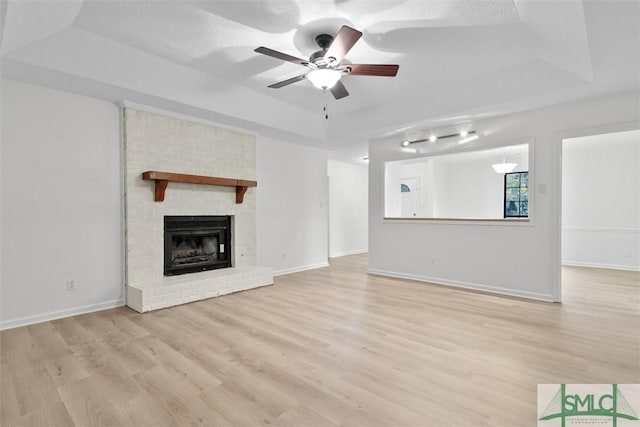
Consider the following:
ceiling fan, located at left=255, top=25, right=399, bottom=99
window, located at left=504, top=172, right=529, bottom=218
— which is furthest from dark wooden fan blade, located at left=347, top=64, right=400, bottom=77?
window, located at left=504, top=172, right=529, bottom=218

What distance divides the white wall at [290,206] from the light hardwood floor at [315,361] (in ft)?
6.09

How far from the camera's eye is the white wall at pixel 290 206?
219 inches

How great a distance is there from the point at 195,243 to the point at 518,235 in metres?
4.70

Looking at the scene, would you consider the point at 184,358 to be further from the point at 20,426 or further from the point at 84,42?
the point at 84,42

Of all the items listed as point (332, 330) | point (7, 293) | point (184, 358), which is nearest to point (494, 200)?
point (332, 330)

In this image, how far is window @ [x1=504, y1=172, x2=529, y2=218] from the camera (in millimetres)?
7551

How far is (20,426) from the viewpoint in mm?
1651

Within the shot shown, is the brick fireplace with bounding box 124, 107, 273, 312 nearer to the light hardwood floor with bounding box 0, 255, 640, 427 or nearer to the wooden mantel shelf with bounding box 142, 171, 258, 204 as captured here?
the wooden mantel shelf with bounding box 142, 171, 258, 204

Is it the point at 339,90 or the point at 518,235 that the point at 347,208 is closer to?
the point at 518,235

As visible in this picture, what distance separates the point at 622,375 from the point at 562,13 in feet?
9.03

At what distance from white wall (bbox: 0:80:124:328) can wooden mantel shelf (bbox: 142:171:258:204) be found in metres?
0.43

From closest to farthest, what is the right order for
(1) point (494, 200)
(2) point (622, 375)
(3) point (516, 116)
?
(2) point (622, 375) < (3) point (516, 116) < (1) point (494, 200)

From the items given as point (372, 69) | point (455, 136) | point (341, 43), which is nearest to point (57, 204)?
point (341, 43)

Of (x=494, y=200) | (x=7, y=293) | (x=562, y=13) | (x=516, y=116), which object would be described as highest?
(x=562, y=13)
